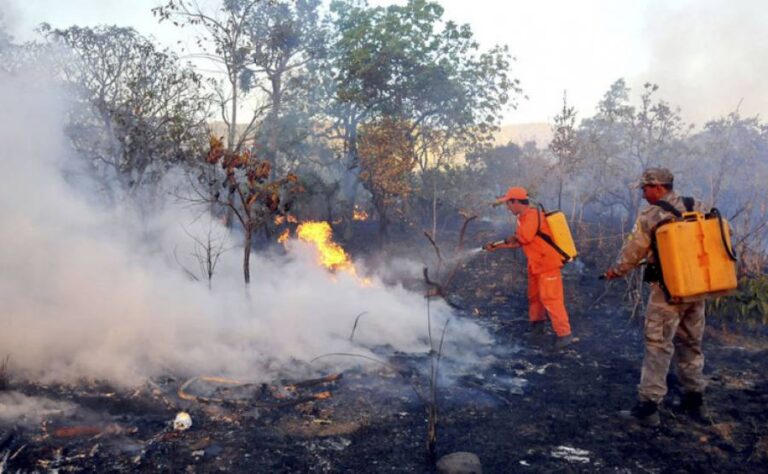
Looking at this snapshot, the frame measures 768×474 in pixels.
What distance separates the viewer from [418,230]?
17078 mm

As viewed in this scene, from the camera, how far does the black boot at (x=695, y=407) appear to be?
14.5 feet

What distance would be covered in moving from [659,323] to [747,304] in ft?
12.9

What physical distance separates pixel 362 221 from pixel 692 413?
50.9ft

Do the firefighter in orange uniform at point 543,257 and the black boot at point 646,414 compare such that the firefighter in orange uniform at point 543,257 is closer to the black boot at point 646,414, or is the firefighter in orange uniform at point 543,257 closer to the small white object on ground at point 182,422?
the black boot at point 646,414

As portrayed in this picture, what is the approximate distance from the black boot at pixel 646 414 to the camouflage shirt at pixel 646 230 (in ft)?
3.95

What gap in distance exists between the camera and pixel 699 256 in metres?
4.08

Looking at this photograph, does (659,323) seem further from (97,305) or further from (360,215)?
(360,215)

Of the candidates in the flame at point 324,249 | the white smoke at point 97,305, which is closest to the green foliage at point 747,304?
the white smoke at point 97,305

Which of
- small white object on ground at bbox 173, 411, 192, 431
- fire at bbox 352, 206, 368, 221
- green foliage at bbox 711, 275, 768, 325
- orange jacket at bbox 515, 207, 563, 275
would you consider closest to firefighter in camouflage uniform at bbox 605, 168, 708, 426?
orange jacket at bbox 515, 207, 563, 275

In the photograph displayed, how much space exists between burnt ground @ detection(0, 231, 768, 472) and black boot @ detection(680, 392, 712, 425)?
0.08 metres

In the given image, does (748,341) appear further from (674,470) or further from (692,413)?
(674,470)

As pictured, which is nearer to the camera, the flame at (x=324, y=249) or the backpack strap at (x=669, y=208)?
the backpack strap at (x=669, y=208)

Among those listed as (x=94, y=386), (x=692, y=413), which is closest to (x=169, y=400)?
(x=94, y=386)

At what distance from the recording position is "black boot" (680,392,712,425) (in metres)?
4.43
